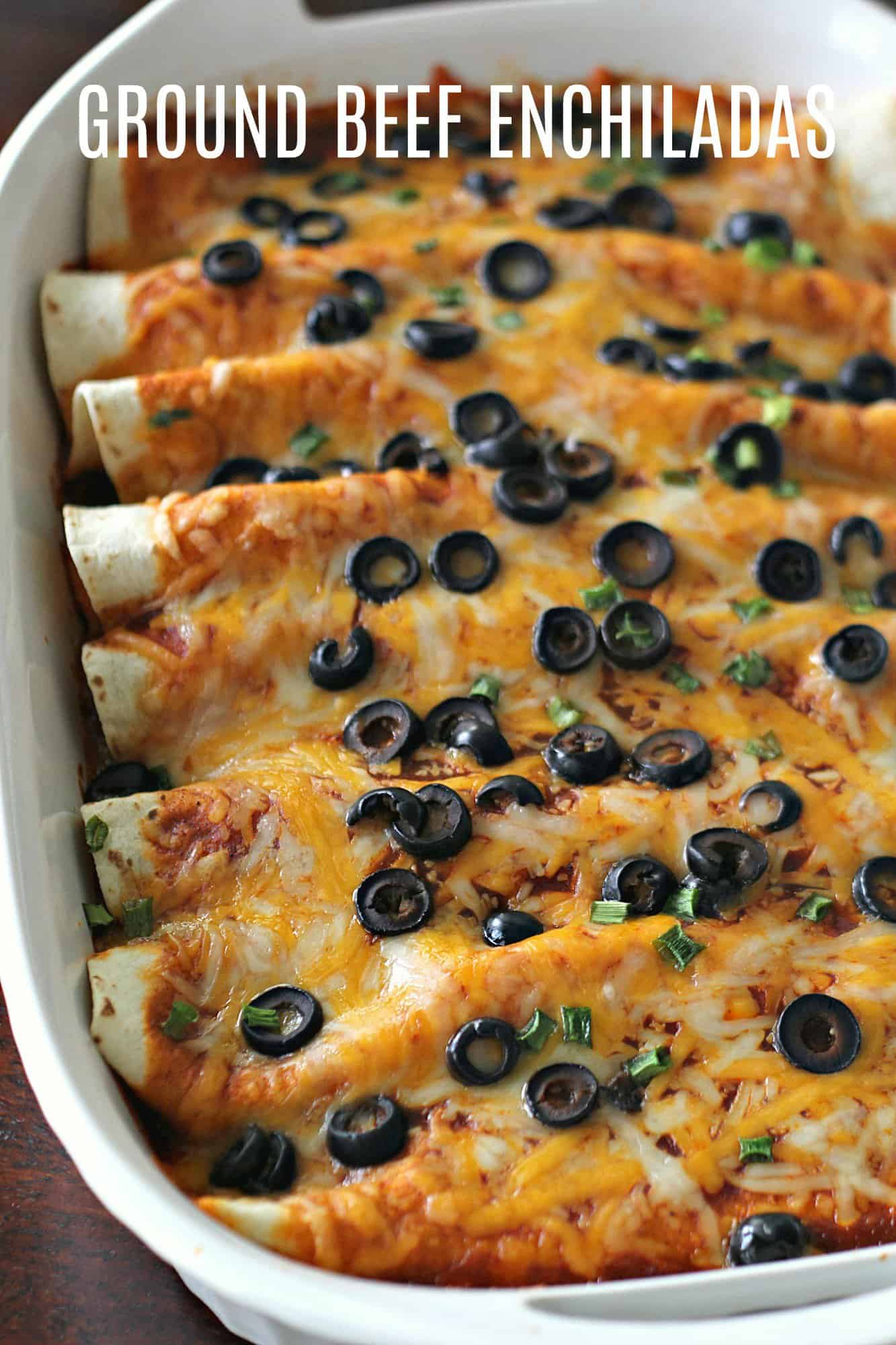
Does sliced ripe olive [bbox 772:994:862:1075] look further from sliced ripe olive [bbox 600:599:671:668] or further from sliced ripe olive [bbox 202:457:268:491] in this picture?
sliced ripe olive [bbox 202:457:268:491]

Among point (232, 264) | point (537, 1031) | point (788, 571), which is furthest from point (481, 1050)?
point (232, 264)

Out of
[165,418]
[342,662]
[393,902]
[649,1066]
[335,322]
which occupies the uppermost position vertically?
[335,322]

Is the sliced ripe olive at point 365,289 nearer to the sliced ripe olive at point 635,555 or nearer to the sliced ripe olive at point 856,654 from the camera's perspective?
the sliced ripe olive at point 635,555

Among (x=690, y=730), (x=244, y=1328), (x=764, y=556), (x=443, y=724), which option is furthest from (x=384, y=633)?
(x=244, y=1328)

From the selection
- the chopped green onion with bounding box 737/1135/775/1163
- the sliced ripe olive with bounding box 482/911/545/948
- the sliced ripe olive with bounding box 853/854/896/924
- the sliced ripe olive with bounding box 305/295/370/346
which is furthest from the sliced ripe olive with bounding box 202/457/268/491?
the chopped green onion with bounding box 737/1135/775/1163

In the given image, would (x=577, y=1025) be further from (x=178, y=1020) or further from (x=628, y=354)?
(x=628, y=354)
